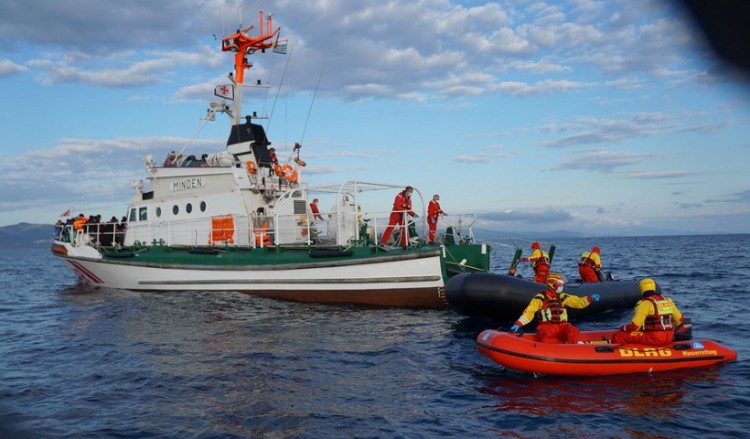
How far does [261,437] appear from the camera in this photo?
708 cm

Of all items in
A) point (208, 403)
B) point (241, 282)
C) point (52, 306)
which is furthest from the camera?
point (52, 306)

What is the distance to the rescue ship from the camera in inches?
585

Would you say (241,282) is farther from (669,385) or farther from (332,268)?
(669,385)

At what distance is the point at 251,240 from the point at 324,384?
9.52 m

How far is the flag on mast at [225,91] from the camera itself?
2103 centimetres

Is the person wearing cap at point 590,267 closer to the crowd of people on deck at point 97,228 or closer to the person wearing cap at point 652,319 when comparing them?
the person wearing cap at point 652,319

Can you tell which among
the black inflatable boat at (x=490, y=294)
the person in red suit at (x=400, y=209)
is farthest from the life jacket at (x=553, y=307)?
the person in red suit at (x=400, y=209)

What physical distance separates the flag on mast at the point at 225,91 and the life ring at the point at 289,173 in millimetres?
3622

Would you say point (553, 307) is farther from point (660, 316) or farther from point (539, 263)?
point (539, 263)

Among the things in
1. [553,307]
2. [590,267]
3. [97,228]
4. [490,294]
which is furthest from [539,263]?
[97,228]

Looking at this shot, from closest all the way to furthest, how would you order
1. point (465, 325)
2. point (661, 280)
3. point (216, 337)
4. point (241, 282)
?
point (216, 337) → point (465, 325) → point (241, 282) → point (661, 280)

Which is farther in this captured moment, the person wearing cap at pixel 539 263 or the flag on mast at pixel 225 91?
the flag on mast at pixel 225 91

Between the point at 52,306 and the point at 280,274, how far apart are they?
8.25 m

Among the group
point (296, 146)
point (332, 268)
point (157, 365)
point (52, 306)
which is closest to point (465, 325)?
point (332, 268)
